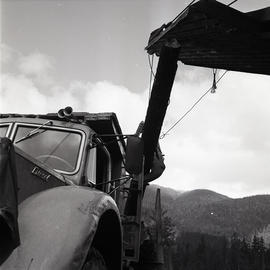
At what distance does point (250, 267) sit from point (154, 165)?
308ft

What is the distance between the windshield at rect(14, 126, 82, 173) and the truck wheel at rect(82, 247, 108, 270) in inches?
47.9

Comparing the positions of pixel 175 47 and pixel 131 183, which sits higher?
pixel 175 47

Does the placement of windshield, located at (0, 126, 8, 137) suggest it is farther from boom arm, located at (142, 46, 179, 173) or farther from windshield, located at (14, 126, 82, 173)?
boom arm, located at (142, 46, 179, 173)

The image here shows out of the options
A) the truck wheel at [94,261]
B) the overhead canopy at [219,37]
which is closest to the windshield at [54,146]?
the truck wheel at [94,261]

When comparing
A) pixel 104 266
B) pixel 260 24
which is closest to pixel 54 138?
pixel 104 266

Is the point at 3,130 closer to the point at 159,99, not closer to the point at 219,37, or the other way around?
the point at 159,99

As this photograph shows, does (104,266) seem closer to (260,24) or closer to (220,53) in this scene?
(260,24)

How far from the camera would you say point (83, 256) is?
2.75m

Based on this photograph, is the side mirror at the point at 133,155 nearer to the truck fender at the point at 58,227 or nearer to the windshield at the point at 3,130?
the truck fender at the point at 58,227

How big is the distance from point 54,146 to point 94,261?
5.53 ft

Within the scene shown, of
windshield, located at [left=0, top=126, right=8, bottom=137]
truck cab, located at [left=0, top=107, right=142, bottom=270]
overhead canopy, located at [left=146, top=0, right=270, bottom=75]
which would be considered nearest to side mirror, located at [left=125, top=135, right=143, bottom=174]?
truck cab, located at [left=0, top=107, right=142, bottom=270]

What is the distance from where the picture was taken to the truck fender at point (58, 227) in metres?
2.57

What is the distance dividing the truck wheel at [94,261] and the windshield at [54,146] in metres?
1.22

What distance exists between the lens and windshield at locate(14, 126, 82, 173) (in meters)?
4.69
